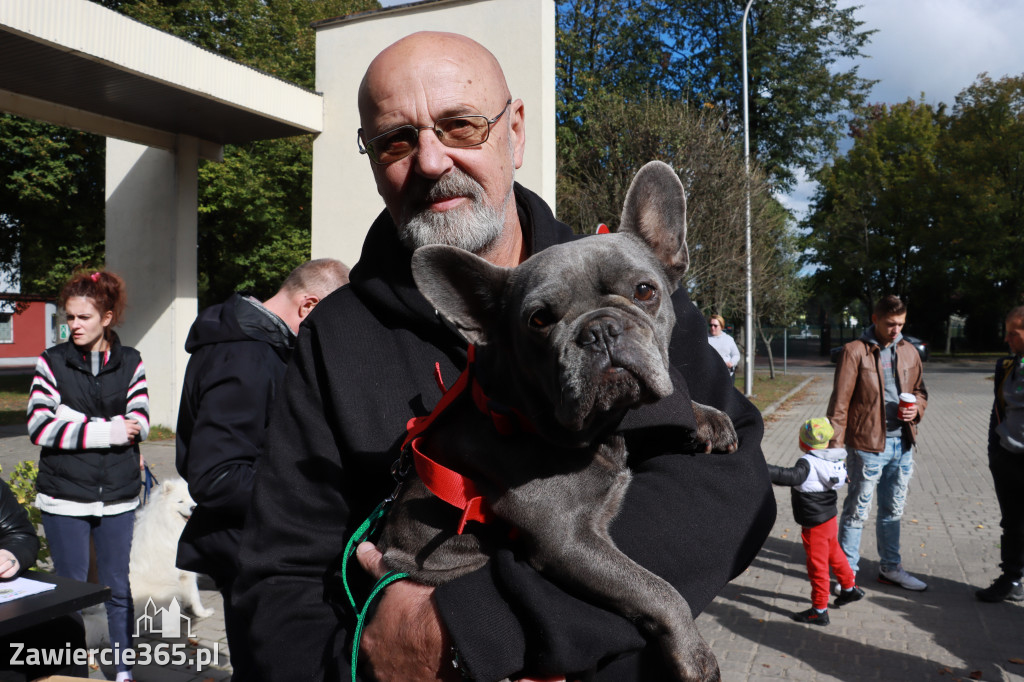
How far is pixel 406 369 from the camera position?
2.07 metres

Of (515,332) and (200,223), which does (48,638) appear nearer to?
(515,332)

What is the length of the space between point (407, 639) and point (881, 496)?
288 inches

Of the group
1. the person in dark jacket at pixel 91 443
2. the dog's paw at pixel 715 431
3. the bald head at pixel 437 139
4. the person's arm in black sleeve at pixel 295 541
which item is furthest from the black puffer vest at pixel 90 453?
the dog's paw at pixel 715 431

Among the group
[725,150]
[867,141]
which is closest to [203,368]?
[725,150]

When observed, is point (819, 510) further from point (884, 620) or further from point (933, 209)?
point (933, 209)

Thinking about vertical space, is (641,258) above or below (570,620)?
above

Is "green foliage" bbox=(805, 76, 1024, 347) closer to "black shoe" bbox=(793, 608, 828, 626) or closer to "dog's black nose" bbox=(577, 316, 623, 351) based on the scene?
"black shoe" bbox=(793, 608, 828, 626)

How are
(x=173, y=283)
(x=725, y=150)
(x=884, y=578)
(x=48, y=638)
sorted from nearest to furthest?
(x=48, y=638)
(x=884, y=578)
(x=173, y=283)
(x=725, y=150)

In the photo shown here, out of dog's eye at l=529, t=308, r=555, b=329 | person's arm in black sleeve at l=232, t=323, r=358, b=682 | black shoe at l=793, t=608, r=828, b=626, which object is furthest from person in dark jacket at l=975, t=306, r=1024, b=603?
person's arm in black sleeve at l=232, t=323, r=358, b=682

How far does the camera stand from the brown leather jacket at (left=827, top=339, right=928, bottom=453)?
7473 millimetres

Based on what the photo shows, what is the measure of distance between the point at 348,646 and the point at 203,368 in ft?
8.57

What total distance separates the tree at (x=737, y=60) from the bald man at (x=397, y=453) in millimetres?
30709

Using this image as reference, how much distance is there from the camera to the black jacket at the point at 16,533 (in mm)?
4055
